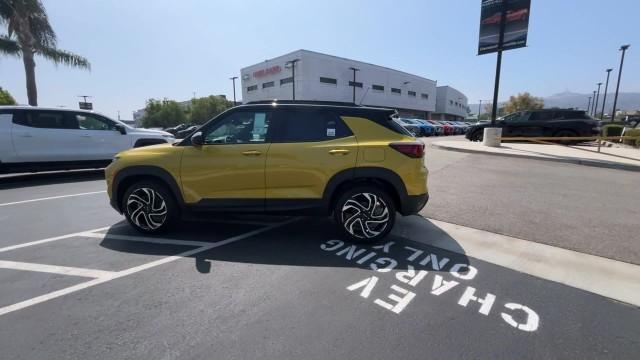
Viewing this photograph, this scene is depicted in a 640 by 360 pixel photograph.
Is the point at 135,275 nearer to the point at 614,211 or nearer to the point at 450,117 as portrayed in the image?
the point at 614,211

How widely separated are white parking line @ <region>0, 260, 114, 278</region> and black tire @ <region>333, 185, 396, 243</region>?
264cm

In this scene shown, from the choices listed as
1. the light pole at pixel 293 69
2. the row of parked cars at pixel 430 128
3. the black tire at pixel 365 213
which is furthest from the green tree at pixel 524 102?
the black tire at pixel 365 213

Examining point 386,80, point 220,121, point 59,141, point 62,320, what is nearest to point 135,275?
point 62,320

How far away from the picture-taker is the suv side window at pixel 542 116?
15.2 meters

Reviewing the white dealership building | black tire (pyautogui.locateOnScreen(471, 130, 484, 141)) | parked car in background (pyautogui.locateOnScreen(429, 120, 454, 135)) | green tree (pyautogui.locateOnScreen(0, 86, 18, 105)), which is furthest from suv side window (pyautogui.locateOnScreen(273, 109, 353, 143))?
Result: green tree (pyautogui.locateOnScreen(0, 86, 18, 105))

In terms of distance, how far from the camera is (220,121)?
4.17m

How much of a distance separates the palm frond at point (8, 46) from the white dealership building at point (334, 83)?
3215 centimetres

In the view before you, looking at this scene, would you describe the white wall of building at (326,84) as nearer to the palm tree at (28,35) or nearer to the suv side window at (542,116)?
the suv side window at (542,116)

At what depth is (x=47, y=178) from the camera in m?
8.79

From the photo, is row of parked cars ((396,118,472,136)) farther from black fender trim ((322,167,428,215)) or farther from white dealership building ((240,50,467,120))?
black fender trim ((322,167,428,215))

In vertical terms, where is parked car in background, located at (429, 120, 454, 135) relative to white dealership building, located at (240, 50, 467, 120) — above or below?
below

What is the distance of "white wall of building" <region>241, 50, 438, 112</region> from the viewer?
48.0 meters

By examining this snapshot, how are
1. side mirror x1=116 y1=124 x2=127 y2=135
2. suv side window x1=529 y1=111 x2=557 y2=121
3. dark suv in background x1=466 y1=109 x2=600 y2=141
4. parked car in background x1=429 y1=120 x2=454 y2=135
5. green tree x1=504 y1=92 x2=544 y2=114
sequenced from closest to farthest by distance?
side mirror x1=116 y1=124 x2=127 y2=135, dark suv in background x1=466 y1=109 x2=600 y2=141, suv side window x1=529 y1=111 x2=557 y2=121, parked car in background x1=429 y1=120 x2=454 y2=135, green tree x1=504 y1=92 x2=544 y2=114

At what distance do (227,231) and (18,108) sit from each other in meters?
7.36
